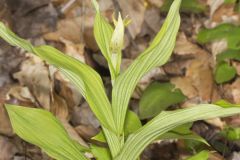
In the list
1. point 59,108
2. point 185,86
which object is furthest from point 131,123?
point 185,86

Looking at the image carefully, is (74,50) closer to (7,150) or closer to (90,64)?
(90,64)

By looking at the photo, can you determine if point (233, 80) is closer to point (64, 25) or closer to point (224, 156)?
point (224, 156)

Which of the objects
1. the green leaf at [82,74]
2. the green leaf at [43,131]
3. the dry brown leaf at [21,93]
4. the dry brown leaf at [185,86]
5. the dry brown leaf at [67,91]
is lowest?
the dry brown leaf at [185,86]

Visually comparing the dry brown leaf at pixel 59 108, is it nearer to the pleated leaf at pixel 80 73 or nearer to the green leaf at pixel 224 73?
the green leaf at pixel 224 73

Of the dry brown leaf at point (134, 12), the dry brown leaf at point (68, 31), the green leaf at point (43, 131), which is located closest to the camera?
the green leaf at point (43, 131)

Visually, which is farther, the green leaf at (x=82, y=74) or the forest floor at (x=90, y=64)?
the forest floor at (x=90, y=64)

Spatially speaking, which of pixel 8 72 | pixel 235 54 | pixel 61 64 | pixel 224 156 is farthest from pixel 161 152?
pixel 61 64

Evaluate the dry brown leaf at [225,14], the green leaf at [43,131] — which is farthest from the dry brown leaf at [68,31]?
the green leaf at [43,131]
